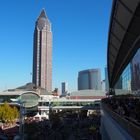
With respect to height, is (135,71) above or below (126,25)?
below

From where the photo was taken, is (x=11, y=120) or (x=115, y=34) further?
(x=11, y=120)

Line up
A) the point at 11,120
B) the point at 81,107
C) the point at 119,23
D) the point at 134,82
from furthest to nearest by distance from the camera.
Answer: the point at 81,107
the point at 11,120
the point at 134,82
the point at 119,23

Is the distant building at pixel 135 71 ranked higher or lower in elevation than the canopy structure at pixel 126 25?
lower

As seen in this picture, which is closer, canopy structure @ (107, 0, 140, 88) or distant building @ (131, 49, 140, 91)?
canopy structure @ (107, 0, 140, 88)

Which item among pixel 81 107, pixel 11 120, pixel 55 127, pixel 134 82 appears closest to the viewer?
pixel 134 82

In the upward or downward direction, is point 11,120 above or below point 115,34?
below

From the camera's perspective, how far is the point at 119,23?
1966cm

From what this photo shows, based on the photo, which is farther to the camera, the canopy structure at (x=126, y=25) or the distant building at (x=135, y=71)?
the distant building at (x=135, y=71)

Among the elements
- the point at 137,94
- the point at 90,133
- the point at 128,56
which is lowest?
the point at 90,133

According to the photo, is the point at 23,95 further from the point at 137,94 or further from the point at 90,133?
the point at 137,94

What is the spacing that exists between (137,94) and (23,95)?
123 metres

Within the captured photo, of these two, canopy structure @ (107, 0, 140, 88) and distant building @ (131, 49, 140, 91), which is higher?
canopy structure @ (107, 0, 140, 88)

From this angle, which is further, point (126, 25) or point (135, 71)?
point (135, 71)

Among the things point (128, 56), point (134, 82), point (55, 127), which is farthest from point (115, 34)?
point (55, 127)
